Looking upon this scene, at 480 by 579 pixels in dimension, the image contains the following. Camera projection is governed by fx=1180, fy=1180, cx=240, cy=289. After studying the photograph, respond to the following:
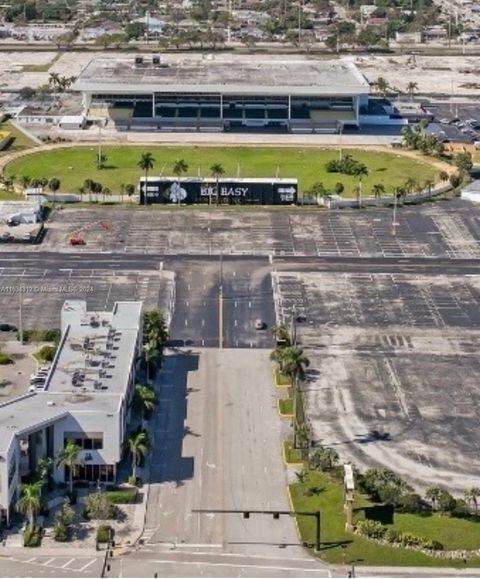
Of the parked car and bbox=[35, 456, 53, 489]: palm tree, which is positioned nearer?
bbox=[35, 456, 53, 489]: palm tree

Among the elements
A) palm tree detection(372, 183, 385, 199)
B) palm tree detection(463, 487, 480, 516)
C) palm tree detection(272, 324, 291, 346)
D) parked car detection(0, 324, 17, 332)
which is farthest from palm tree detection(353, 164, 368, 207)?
palm tree detection(463, 487, 480, 516)

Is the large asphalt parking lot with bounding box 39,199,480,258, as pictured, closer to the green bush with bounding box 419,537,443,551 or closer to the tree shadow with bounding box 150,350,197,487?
the tree shadow with bounding box 150,350,197,487

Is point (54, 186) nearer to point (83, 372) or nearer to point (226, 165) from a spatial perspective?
point (226, 165)

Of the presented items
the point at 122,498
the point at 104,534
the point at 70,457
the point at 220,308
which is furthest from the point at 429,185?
the point at 104,534

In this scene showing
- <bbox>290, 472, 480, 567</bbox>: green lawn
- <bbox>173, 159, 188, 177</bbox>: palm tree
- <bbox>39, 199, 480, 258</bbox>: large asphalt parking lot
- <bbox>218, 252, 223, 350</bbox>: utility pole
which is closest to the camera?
<bbox>290, 472, 480, 567</bbox>: green lawn

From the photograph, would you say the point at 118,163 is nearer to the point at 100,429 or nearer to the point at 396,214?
the point at 396,214

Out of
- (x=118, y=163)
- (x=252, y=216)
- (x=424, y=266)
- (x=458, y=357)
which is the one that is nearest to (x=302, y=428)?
(x=458, y=357)
